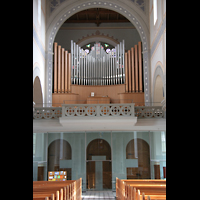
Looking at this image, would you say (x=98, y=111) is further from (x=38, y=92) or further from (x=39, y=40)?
(x=39, y=40)

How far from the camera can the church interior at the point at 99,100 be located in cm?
1299

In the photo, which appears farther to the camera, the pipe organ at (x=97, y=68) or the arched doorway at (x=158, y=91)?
the pipe organ at (x=97, y=68)

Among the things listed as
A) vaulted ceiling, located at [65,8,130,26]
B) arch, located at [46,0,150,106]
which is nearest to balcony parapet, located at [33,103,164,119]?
arch, located at [46,0,150,106]

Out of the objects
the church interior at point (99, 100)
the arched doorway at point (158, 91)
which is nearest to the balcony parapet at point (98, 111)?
the church interior at point (99, 100)

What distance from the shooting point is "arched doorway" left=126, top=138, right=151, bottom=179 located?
14555 mm

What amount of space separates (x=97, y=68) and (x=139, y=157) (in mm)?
5468

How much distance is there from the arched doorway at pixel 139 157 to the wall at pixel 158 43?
2411mm

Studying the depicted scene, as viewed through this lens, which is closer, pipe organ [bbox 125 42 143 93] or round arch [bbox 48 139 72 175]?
round arch [bbox 48 139 72 175]

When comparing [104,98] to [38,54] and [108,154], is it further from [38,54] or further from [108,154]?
[38,54]

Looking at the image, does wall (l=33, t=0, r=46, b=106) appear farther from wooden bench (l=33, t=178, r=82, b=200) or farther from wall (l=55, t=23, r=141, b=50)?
wooden bench (l=33, t=178, r=82, b=200)

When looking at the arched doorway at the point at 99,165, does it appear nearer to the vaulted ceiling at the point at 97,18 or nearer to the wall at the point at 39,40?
the wall at the point at 39,40
